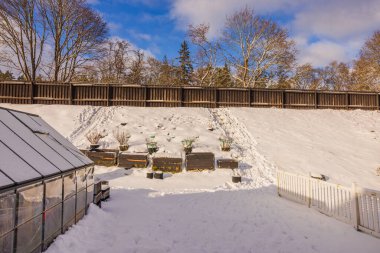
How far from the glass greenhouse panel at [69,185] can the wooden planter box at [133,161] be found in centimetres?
669

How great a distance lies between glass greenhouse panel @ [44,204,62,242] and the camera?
4.51 meters

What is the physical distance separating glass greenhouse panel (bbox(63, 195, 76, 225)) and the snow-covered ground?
0.90 feet

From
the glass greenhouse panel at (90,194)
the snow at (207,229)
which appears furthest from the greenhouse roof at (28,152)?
the snow at (207,229)

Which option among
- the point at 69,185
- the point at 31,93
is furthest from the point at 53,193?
the point at 31,93

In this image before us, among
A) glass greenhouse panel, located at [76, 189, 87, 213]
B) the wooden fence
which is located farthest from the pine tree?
glass greenhouse panel, located at [76, 189, 87, 213]

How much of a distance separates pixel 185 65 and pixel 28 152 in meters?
41.0

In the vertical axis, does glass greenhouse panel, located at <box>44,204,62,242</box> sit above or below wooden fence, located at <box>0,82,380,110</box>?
below

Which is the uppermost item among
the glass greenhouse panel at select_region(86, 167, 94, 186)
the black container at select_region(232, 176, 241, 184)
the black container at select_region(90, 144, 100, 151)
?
the black container at select_region(90, 144, 100, 151)

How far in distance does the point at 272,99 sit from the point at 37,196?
1985 centimetres

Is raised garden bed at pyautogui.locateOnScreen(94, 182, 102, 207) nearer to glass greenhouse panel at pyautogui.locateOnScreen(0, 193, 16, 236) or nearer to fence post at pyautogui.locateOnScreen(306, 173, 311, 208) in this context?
glass greenhouse panel at pyautogui.locateOnScreen(0, 193, 16, 236)

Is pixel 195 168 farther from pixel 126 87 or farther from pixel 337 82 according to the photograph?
pixel 337 82

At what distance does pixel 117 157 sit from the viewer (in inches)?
512

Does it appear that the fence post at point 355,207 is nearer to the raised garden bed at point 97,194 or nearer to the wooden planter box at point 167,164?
Answer: the raised garden bed at point 97,194

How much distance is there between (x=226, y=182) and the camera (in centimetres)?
1144
